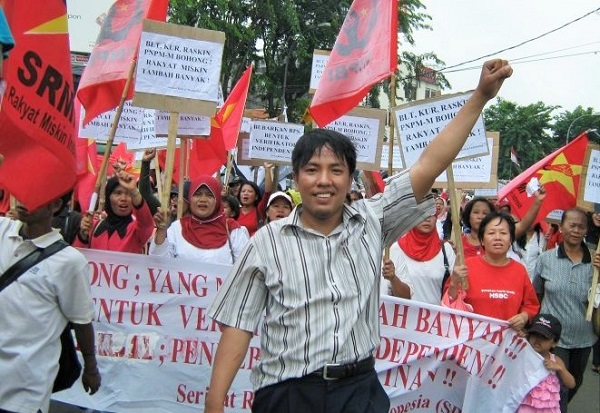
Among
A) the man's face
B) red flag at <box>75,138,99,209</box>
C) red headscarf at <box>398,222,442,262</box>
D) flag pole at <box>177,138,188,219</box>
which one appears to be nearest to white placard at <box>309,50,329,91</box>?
flag pole at <box>177,138,188,219</box>

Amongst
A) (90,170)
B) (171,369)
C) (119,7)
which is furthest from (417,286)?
(90,170)

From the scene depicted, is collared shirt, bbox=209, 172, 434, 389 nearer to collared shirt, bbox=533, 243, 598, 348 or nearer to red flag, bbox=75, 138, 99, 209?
collared shirt, bbox=533, 243, 598, 348

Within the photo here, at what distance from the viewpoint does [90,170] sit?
734 cm

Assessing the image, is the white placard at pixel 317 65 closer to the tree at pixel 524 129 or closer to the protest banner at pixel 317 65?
the protest banner at pixel 317 65

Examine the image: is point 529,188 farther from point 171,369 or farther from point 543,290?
point 171,369

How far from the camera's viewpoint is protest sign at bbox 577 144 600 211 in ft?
19.6

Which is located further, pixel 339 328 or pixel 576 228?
pixel 576 228

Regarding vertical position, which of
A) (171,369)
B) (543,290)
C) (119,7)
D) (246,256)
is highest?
(119,7)

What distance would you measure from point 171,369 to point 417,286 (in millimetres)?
1660

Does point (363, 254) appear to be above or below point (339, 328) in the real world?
above

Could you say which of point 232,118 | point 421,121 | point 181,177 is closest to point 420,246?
point 421,121

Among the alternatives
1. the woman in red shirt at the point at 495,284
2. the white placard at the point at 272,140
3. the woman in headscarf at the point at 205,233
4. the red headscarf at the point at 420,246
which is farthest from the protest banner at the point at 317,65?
the woman in red shirt at the point at 495,284

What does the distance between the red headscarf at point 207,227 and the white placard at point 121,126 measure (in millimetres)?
2001

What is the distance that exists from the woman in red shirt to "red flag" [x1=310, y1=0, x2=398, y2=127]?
1311 mm
